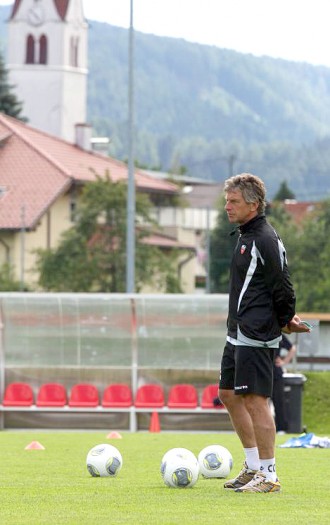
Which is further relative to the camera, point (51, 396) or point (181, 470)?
point (51, 396)

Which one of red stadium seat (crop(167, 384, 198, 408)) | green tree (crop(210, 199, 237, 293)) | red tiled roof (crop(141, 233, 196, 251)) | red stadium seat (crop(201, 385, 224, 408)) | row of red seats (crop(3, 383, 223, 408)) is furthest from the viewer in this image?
green tree (crop(210, 199, 237, 293))

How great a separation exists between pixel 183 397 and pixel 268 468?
15.4 metres

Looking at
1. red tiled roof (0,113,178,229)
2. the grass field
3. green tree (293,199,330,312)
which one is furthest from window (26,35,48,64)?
the grass field

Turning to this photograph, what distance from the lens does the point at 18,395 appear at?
26391mm

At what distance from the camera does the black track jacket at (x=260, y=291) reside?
10.5m

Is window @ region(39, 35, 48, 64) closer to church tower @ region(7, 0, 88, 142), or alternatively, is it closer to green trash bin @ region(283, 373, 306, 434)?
church tower @ region(7, 0, 88, 142)

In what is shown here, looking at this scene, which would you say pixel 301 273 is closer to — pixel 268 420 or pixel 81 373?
pixel 81 373

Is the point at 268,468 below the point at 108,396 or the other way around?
the other way around

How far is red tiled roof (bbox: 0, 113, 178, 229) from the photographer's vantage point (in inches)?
2916

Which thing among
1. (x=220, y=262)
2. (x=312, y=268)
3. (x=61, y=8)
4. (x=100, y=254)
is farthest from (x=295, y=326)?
(x=61, y=8)

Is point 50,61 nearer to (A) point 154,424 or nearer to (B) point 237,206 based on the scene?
(A) point 154,424

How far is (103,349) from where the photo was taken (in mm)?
27047

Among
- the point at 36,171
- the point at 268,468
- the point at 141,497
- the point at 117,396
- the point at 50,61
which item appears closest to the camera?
the point at 141,497

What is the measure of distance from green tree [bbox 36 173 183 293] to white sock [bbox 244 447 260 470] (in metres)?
50.3
